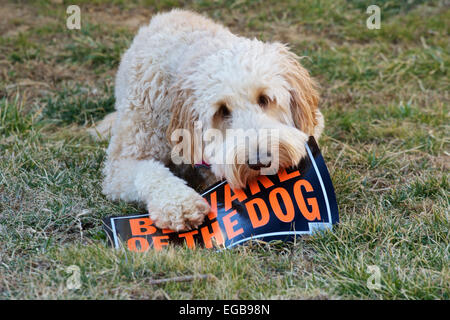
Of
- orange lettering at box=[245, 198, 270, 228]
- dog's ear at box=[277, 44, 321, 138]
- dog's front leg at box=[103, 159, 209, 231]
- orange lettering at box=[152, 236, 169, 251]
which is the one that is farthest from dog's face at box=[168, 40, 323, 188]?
orange lettering at box=[152, 236, 169, 251]

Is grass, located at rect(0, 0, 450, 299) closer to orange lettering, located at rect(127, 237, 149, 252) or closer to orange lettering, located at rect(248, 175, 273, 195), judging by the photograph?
orange lettering, located at rect(127, 237, 149, 252)

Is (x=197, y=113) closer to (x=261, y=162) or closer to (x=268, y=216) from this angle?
(x=261, y=162)

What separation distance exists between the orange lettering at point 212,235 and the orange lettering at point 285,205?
33 centimetres

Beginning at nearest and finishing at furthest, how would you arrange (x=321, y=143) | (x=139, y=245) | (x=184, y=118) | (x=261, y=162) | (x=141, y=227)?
1. (x=261, y=162)
2. (x=139, y=245)
3. (x=141, y=227)
4. (x=184, y=118)
5. (x=321, y=143)

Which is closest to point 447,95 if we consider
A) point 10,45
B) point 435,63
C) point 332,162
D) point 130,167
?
point 435,63

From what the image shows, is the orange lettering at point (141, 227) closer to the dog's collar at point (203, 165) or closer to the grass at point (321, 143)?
the grass at point (321, 143)

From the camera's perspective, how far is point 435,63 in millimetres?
5824

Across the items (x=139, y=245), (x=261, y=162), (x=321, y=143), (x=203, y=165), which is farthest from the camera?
(x=321, y=143)

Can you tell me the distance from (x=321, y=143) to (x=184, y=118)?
1537mm

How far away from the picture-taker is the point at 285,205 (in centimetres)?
318

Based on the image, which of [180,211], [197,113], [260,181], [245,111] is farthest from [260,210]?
[197,113]

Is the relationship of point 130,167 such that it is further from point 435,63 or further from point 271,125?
point 435,63

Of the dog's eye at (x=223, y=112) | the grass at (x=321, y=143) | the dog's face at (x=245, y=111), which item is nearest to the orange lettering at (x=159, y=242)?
the grass at (x=321, y=143)

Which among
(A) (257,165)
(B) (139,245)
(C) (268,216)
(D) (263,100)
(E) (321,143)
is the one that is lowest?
(B) (139,245)
